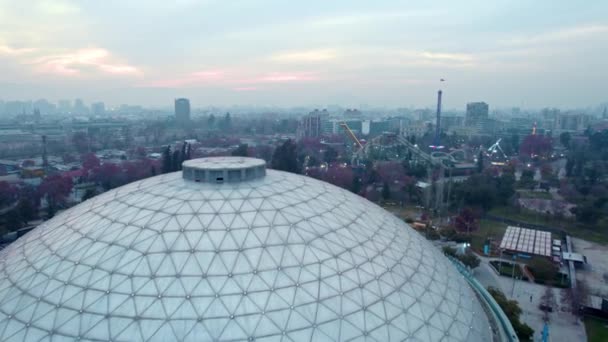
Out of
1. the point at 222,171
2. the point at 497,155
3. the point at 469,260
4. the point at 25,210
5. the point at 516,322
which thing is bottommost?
the point at 469,260

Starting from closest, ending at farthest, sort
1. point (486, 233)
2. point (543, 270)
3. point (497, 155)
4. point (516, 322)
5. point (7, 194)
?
point (516, 322)
point (543, 270)
point (486, 233)
point (7, 194)
point (497, 155)

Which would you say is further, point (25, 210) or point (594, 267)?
point (25, 210)

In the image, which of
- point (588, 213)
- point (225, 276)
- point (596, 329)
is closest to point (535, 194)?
point (588, 213)

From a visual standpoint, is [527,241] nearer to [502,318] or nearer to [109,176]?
[502,318]

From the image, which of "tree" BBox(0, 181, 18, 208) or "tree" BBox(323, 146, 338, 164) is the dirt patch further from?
"tree" BBox(0, 181, 18, 208)

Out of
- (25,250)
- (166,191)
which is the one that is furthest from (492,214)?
(25,250)

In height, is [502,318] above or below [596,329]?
above

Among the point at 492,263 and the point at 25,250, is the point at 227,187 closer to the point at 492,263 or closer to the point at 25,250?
the point at 25,250
